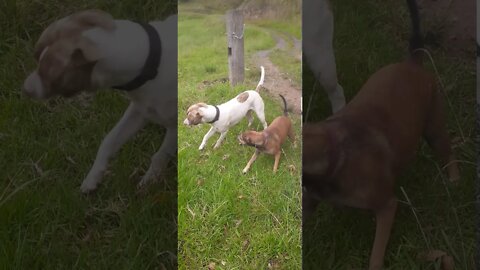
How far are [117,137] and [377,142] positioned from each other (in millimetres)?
868

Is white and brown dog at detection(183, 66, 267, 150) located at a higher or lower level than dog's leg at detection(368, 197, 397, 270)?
higher

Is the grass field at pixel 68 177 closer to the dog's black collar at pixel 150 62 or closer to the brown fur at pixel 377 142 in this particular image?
the dog's black collar at pixel 150 62

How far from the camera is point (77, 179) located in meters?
2.38

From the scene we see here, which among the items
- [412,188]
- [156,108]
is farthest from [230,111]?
[412,188]

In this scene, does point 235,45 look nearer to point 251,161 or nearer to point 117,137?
point 251,161

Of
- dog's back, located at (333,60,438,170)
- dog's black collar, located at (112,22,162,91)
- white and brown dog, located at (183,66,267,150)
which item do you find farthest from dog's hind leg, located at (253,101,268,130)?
dog's black collar, located at (112,22,162,91)

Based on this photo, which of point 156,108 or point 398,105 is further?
point 156,108

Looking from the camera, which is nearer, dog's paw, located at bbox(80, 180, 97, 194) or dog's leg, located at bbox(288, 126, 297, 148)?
dog's leg, located at bbox(288, 126, 297, 148)

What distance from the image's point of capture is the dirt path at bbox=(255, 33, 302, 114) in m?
2.18

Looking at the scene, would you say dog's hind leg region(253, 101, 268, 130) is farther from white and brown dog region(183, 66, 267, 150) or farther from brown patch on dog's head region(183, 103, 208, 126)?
brown patch on dog's head region(183, 103, 208, 126)

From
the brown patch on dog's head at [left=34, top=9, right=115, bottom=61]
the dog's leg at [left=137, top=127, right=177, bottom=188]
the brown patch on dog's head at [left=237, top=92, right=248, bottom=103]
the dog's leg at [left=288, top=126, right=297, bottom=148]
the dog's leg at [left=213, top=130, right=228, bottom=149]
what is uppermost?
the brown patch on dog's head at [left=34, top=9, right=115, bottom=61]

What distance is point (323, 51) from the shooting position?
224 centimetres

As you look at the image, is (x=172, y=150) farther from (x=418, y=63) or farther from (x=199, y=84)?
(x=418, y=63)

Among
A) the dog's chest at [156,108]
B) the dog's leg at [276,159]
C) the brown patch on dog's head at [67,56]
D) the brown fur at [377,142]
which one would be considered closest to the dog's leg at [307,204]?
the brown fur at [377,142]
